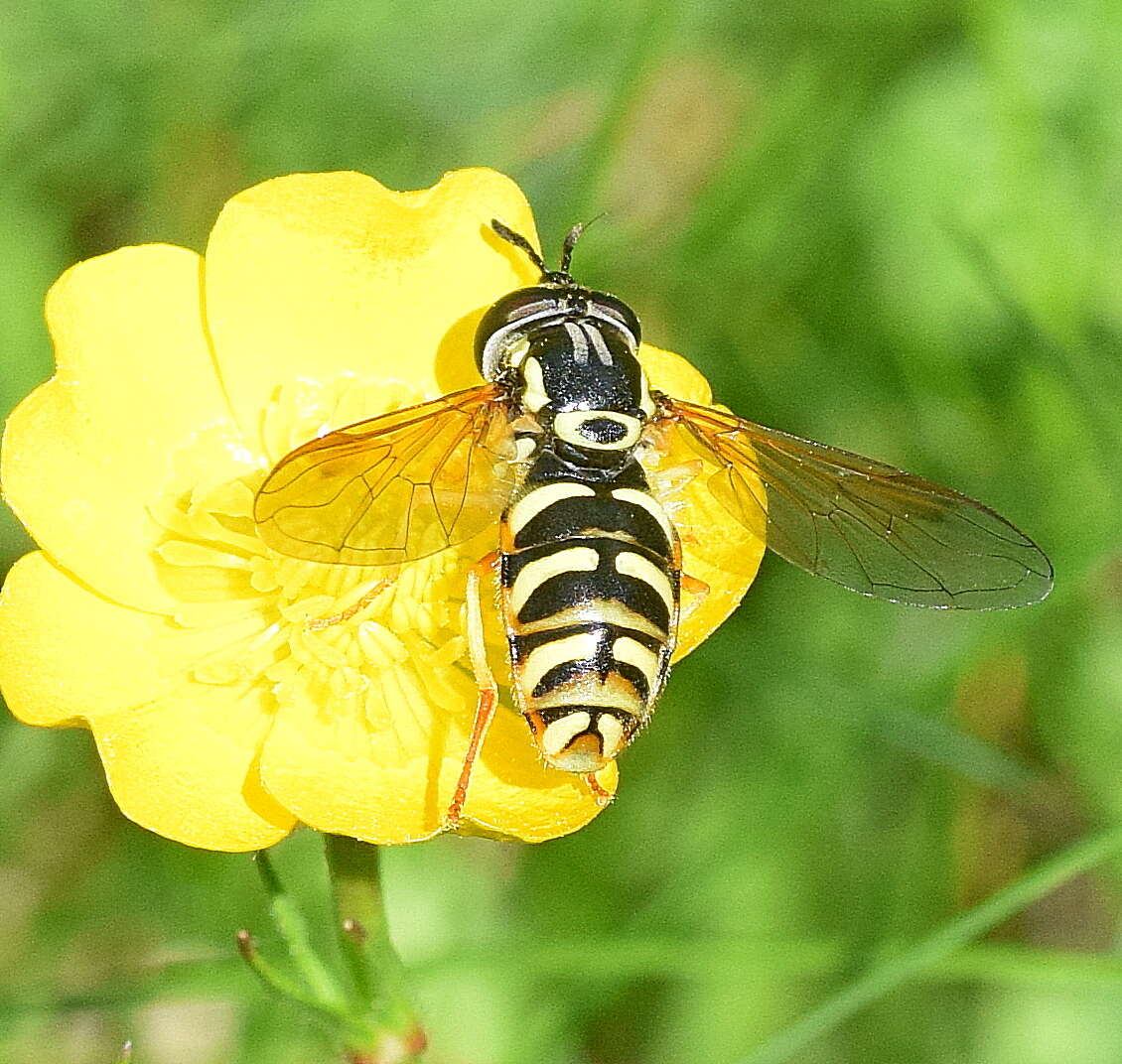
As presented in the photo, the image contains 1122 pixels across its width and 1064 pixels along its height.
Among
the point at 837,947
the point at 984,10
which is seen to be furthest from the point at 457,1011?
the point at 984,10

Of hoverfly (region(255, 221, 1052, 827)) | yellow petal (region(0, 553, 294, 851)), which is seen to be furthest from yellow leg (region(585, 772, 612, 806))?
yellow petal (region(0, 553, 294, 851))

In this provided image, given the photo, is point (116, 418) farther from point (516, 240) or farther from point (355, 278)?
point (516, 240)

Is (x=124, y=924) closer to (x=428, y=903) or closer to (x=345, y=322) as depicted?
(x=428, y=903)

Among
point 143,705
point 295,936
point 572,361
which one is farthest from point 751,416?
point 295,936

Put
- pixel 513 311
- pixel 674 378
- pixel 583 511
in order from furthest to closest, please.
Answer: pixel 674 378, pixel 513 311, pixel 583 511

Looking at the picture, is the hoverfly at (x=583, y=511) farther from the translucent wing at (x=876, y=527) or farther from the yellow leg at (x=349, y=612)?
the yellow leg at (x=349, y=612)

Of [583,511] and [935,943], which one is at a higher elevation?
[583,511]

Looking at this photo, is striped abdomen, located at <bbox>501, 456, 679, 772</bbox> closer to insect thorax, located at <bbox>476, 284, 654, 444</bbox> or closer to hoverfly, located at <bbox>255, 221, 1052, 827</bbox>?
hoverfly, located at <bbox>255, 221, 1052, 827</bbox>

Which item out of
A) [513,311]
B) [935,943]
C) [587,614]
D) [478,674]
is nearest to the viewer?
[587,614]
